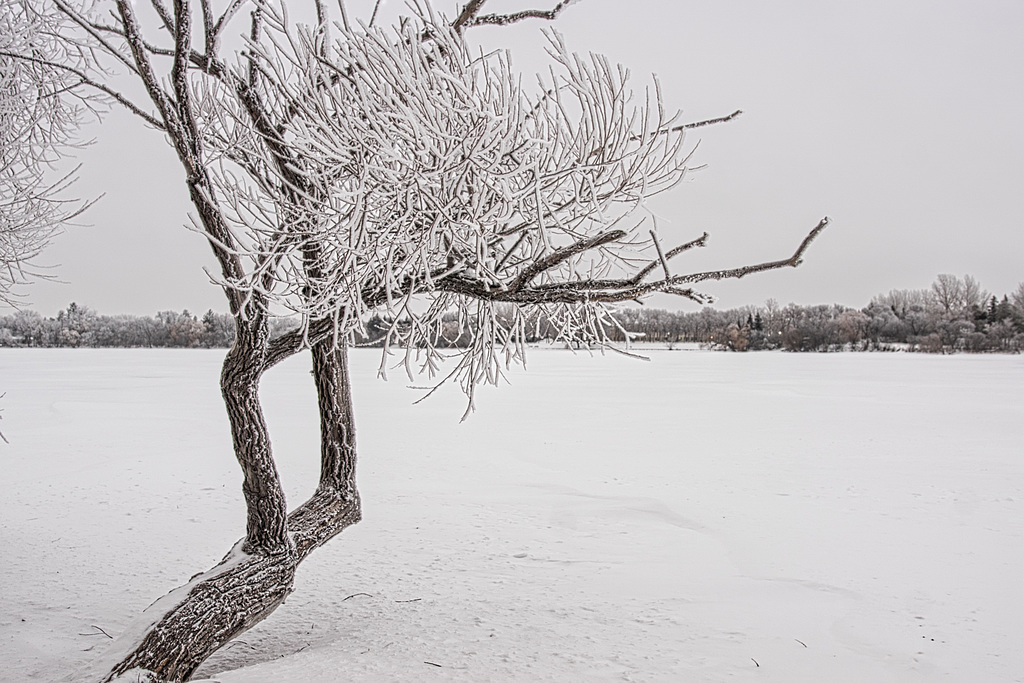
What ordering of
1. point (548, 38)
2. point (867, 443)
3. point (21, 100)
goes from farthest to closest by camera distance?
point (867, 443), point (21, 100), point (548, 38)

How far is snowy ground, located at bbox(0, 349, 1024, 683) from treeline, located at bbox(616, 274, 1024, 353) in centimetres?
2500

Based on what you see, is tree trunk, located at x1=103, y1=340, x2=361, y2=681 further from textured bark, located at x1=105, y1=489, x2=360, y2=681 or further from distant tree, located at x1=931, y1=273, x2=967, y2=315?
distant tree, located at x1=931, y1=273, x2=967, y2=315

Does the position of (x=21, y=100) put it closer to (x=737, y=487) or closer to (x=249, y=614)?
(x=249, y=614)

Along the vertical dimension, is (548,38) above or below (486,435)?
above

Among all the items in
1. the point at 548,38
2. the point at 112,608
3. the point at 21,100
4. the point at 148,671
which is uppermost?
the point at 21,100

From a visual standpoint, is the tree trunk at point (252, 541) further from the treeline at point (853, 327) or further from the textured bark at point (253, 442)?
the treeline at point (853, 327)

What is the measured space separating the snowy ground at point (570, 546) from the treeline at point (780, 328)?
1741cm

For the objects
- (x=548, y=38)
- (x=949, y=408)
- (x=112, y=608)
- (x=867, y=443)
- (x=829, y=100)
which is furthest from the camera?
(x=829, y=100)

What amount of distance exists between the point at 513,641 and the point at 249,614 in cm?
131

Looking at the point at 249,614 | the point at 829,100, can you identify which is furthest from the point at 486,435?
the point at 829,100

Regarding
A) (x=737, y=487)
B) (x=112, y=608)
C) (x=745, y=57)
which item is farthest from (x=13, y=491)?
(x=745, y=57)

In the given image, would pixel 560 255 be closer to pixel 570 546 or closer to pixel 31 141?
pixel 570 546

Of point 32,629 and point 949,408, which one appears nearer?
point 32,629

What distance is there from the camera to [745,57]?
13.0 m
